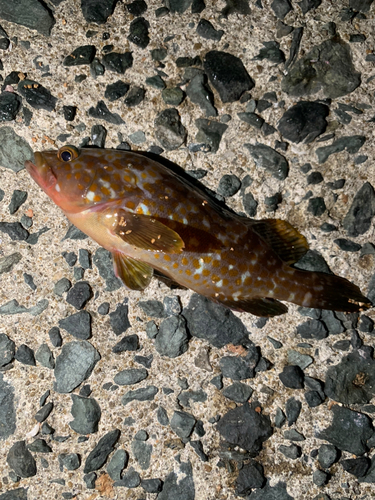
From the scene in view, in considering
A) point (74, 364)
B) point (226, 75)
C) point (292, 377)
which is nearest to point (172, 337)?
point (74, 364)

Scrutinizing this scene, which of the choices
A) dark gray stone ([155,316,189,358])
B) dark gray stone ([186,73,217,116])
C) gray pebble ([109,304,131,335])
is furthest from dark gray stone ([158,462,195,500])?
dark gray stone ([186,73,217,116])

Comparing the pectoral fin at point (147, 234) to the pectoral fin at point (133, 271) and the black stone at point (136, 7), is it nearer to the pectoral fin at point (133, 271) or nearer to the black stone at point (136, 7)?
the pectoral fin at point (133, 271)

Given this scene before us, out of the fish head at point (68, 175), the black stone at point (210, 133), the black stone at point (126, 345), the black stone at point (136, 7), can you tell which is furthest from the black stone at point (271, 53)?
the black stone at point (126, 345)

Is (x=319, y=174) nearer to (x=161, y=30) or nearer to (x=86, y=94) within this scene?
(x=161, y=30)

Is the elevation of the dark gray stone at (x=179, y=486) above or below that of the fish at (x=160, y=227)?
below

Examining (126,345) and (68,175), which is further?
(126,345)

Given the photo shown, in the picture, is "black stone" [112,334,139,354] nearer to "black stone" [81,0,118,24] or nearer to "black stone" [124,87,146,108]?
"black stone" [124,87,146,108]

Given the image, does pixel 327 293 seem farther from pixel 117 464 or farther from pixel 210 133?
pixel 117 464
